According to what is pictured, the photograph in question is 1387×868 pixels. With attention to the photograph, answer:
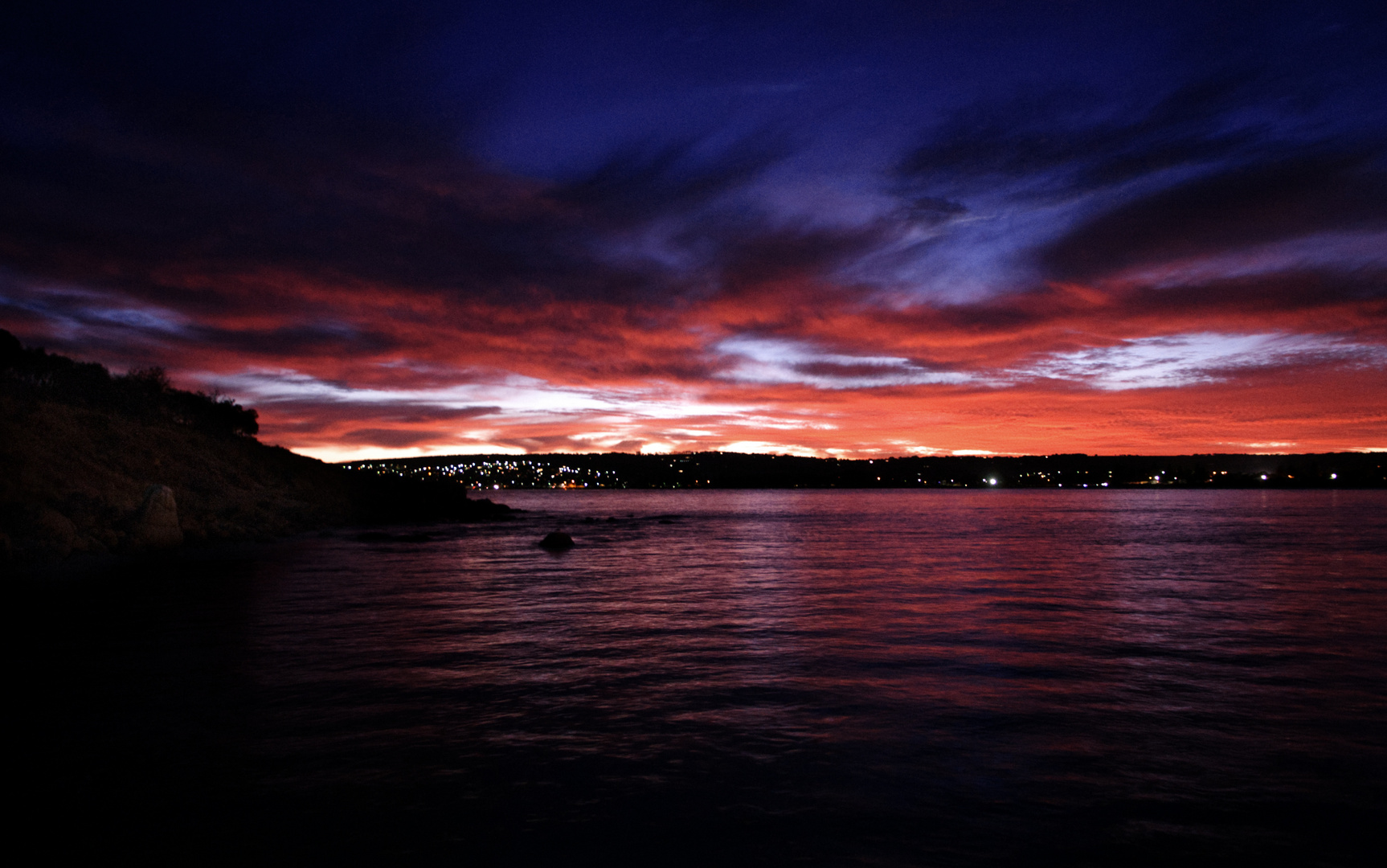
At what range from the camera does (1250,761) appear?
9.44m

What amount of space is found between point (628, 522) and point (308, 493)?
31599 mm

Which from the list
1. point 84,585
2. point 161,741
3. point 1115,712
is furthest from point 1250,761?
point 84,585

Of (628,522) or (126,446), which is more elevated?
(126,446)

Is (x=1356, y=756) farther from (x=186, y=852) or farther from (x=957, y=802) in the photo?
(x=186, y=852)

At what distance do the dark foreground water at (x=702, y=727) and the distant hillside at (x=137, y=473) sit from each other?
11.1m

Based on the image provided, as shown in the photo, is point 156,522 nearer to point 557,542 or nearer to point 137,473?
point 137,473

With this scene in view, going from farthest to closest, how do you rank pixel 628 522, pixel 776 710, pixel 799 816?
pixel 628 522 → pixel 776 710 → pixel 799 816

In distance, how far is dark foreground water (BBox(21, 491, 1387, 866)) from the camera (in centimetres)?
738

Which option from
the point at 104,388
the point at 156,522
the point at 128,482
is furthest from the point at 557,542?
the point at 104,388

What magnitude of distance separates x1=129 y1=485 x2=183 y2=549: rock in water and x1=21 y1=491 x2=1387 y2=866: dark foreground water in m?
12.6

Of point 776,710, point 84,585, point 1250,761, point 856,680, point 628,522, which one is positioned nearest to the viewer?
point 1250,761

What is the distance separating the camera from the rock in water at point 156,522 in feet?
116

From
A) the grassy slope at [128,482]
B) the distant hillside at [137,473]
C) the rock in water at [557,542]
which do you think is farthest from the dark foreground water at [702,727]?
the rock in water at [557,542]

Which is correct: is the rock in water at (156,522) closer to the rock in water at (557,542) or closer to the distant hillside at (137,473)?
the distant hillside at (137,473)
